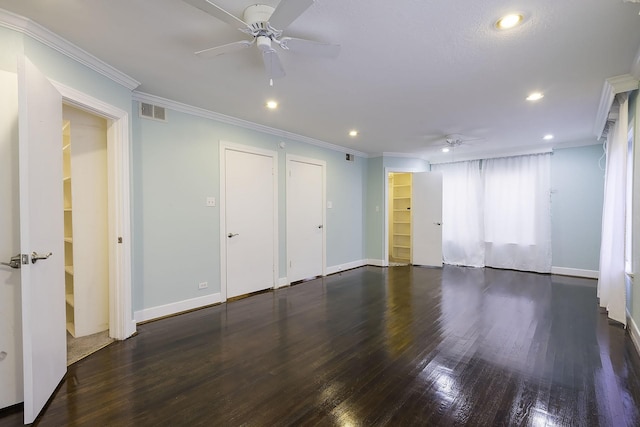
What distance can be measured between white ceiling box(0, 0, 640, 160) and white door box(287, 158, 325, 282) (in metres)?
1.18

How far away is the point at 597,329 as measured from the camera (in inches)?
119

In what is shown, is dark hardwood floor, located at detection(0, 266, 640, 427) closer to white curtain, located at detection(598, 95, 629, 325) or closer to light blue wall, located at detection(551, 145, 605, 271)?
white curtain, located at detection(598, 95, 629, 325)

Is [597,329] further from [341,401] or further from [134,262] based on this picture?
[134,262]

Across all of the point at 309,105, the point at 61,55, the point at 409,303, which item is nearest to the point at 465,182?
the point at 409,303

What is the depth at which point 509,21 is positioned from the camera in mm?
1925

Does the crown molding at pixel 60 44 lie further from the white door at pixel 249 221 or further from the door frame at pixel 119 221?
the white door at pixel 249 221

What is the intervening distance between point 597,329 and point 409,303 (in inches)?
74.6

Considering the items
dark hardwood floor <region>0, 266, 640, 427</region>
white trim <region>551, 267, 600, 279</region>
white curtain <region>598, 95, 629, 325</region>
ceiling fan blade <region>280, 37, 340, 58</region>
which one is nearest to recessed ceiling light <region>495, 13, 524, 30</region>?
ceiling fan blade <region>280, 37, 340, 58</region>

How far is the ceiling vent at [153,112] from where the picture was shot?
3.19 m

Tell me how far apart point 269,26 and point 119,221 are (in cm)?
227

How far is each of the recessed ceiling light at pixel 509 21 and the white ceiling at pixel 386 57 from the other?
41 mm

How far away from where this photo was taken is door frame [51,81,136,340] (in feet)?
9.12

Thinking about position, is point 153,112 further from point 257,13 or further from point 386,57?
point 386,57

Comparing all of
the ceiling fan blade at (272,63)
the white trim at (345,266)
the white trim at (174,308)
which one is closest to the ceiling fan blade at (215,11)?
the ceiling fan blade at (272,63)
